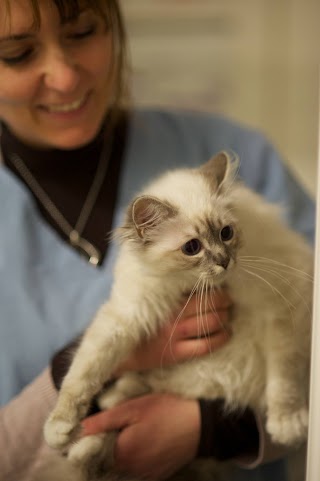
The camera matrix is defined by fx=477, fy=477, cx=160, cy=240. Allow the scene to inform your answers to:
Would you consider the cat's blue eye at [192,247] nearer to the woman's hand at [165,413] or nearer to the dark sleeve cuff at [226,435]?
the woman's hand at [165,413]

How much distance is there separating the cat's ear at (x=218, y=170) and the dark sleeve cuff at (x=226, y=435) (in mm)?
373

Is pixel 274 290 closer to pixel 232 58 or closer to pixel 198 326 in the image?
pixel 198 326

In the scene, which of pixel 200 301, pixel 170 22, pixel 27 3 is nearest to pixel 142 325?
pixel 200 301

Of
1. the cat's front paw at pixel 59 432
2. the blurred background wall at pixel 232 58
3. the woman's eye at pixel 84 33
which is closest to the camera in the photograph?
the cat's front paw at pixel 59 432

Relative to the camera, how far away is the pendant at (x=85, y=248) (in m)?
0.83

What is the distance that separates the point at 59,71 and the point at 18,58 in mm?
78

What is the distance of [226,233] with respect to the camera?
77 centimetres

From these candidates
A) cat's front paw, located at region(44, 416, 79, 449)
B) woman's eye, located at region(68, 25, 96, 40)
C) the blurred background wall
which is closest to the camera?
cat's front paw, located at region(44, 416, 79, 449)

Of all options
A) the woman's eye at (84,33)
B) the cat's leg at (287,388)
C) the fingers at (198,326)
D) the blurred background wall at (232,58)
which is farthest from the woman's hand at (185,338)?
the woman's eye at (84,33)

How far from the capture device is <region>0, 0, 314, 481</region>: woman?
2.48ft

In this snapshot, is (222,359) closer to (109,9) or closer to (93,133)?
(93,133)

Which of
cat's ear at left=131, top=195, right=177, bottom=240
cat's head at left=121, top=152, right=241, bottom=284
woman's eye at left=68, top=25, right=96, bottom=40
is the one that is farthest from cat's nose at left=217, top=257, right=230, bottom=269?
woman's eye at left=68, top=25, right=96, bottom=40

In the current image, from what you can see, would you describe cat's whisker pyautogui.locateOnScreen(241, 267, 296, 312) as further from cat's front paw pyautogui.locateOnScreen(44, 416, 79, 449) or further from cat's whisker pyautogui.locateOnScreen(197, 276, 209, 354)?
cat's front paw pyautogui.locateOnScreen(44, 416, 79, 449)

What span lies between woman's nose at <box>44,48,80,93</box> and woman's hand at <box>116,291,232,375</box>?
1.37 ft
